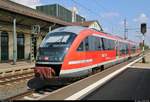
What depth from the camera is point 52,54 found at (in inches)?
476

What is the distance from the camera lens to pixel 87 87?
10359 mm

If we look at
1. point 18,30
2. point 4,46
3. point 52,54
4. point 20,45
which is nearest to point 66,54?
point 52,54

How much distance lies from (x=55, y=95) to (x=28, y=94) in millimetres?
2471

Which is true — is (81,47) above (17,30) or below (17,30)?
below

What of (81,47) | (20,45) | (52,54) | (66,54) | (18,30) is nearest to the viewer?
(66,54)

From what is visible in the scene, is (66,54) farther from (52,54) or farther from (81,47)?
(81,47)

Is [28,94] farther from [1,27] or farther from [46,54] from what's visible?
[1,27]

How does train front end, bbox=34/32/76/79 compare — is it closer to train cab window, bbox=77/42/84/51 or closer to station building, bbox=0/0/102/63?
train cab window, bbox=77/42/84/51

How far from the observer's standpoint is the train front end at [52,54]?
11.7 m

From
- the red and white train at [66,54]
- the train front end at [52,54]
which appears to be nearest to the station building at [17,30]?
the red and white train at [66,54]

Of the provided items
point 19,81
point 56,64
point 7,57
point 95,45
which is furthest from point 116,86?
point 7,57

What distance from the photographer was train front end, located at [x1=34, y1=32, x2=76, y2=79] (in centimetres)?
1170

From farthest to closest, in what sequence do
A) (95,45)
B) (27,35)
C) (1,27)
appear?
(27,35), (1,27), (95,45)

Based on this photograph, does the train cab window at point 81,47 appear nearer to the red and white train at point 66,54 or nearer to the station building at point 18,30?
the red and white train at point 66,54
